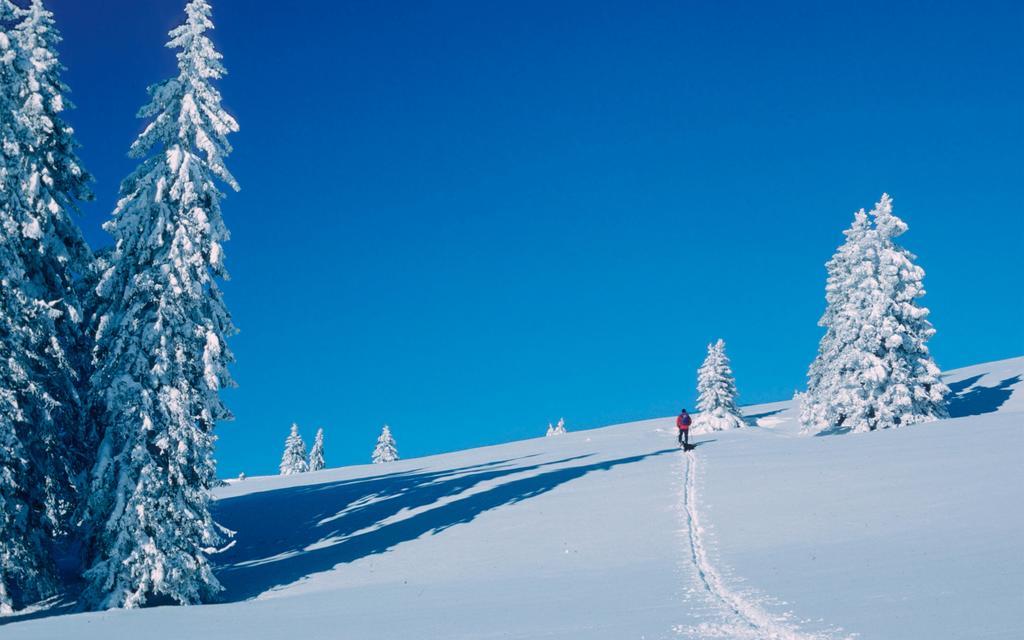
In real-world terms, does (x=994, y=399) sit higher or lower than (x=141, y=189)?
lower

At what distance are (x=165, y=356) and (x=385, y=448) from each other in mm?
71902

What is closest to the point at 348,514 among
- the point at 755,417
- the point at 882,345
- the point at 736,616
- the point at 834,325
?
the point at 736,616

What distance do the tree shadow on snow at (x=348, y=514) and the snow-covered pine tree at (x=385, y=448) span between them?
49338mm

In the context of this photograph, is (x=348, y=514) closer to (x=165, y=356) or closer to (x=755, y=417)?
(x=165, y=356)

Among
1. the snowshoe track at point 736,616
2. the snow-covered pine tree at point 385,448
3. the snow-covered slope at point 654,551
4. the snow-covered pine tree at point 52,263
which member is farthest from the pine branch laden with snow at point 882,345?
the snow-covered pine tree at point 385,448

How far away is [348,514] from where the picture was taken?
30219 mm

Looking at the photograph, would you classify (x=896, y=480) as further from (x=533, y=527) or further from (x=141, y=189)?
(x=141, y=189)

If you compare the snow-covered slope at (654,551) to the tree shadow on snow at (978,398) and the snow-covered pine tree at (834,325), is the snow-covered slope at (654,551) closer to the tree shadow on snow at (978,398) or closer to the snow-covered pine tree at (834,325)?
the snow-covered pine tree at (834,325)

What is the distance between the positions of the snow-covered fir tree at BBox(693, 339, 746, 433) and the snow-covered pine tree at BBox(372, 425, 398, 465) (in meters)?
41.7

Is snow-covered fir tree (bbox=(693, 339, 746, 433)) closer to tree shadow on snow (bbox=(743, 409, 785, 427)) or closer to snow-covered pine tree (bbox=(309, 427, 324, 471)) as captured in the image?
tree shadow on snow (bbox=(743, 409, 785, 427))

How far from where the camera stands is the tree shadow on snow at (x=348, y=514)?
76.5ft

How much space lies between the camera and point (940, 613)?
10836 millimetres

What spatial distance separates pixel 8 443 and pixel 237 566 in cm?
881

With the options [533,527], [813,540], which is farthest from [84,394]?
[813,540]
